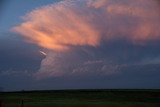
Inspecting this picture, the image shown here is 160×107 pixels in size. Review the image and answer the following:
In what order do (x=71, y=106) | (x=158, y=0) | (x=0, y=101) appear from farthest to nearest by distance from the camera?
(x=71, y=106)
(x=0, y=101)
(x=158, y=0)

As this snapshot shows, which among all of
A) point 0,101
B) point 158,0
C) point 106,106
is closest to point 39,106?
point 106,106

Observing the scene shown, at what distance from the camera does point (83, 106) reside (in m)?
35.1

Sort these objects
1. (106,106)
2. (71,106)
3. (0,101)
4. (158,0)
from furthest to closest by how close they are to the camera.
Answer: (106,106)
(71,106)
(0,101)
(158,0)

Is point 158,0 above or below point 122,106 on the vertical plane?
above

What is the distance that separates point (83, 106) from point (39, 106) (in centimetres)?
411

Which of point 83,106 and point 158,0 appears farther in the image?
point 83,106

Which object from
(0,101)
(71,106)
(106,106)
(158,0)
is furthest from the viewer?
(106,106)

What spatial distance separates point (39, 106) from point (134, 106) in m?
9.07

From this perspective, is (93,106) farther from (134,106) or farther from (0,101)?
(0,101)

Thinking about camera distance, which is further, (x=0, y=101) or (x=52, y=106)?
(x=52, y=106)

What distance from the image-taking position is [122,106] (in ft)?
118

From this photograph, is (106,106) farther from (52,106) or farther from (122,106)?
(52,106)

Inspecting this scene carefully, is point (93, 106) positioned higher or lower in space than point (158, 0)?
lower

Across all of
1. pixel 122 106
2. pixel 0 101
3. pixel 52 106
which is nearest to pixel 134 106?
pixel 122 106
